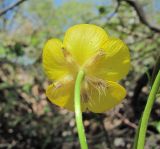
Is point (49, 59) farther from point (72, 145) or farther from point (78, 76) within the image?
point (72, 145)

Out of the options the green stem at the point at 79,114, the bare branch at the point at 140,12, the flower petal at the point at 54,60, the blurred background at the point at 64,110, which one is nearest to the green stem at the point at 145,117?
the green stem at the point at 79,114

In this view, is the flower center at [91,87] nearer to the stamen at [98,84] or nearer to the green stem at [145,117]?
the stamen at [98,84]

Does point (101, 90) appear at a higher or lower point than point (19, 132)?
higher

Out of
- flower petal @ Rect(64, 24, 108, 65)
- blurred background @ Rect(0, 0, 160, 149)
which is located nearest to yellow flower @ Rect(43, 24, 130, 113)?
flower petal @ Rect(64, 24, 108, 65)

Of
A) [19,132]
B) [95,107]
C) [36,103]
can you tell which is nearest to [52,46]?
[95,107]

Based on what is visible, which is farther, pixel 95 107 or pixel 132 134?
pixel 132 134

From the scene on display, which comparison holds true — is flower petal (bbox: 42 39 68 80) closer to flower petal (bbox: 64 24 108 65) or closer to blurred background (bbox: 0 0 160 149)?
flower petal (bbox: 64 24 108 65)
